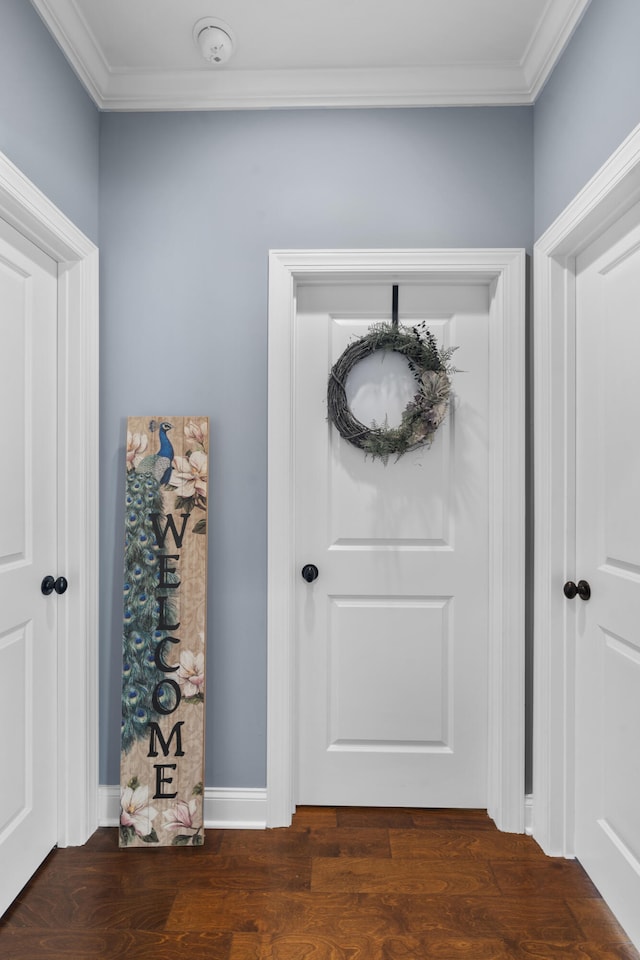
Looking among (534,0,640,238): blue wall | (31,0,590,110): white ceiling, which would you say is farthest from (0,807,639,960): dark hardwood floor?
(31,0,590,110): white ceiling

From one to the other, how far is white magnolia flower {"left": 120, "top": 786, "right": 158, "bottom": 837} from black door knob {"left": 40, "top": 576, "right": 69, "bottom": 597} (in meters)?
0.73

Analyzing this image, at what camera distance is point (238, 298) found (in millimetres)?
2182

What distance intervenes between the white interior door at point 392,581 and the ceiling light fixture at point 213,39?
0.79 m

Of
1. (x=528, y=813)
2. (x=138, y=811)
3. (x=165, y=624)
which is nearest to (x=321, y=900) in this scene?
(x=138, y=811)

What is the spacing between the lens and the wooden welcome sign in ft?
6.81

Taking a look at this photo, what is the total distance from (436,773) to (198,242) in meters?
2.15

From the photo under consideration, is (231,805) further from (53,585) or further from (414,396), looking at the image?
(414,396)

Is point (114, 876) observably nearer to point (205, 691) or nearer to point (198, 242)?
point (205, 691)

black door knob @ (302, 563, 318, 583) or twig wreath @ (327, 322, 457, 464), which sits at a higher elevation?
twig wreath @ (327, 322, 457, 464)

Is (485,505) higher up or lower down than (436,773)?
higher up

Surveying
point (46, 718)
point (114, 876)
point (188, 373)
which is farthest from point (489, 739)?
point (188, 373)

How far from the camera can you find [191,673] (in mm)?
2104

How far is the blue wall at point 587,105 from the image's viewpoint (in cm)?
151

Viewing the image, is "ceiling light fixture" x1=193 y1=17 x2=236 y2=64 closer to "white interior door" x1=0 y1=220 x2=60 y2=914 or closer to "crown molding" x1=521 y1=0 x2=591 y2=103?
"white interior door" x1=0 y1=220 x2=60 y2=914
